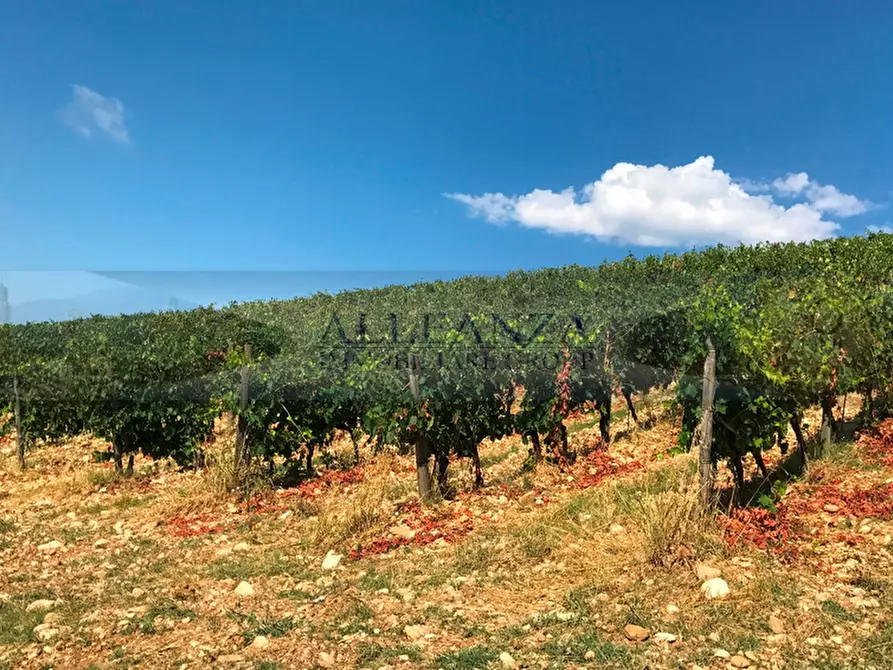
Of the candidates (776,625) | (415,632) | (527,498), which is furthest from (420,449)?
(776,625)

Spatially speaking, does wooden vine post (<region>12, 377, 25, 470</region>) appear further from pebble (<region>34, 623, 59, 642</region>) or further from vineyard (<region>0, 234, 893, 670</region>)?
pebble (<region>34, 623, 59, 642</region>)

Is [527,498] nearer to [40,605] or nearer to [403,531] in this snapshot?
[403,531]

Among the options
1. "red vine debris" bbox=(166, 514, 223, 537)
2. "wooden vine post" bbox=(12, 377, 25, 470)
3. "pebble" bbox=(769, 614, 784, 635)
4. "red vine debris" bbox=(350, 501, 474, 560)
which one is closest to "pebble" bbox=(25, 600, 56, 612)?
"red vine debris" bbox=(166, 514, 223, 537)

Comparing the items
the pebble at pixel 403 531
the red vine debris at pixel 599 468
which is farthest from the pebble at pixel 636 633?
the red vine debris at pixel 599 468

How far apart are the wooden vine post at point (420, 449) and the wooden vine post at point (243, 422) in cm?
243

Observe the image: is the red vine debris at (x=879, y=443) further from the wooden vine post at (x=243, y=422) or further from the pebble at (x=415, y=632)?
the wooden vine post at (x=243, y=422)

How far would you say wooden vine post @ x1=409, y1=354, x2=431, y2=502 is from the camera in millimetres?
7086

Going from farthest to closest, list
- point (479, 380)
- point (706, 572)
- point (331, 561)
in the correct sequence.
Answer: point (479, 380), point (331, 561), point (706, 572)

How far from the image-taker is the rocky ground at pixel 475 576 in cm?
396

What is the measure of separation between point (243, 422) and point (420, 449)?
8.47 feet

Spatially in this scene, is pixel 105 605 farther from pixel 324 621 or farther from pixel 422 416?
pixel 422 416

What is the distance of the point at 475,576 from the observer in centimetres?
512

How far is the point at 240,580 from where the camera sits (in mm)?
5438

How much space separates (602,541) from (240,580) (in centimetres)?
322
